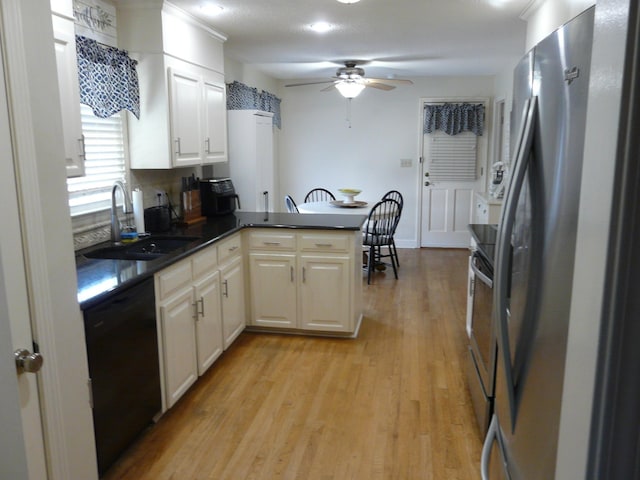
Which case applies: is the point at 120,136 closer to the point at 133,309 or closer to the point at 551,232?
the point at 133,309

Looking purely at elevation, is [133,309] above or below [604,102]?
below

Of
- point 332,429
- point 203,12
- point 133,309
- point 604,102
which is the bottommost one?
point 332,429

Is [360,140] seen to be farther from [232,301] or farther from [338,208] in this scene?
[232,301]

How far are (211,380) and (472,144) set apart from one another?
17.2 feet

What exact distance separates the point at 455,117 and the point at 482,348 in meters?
4.97

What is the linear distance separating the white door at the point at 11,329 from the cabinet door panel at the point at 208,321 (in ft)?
5.73

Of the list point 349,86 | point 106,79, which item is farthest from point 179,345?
point 349,86

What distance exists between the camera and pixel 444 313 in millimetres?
4555

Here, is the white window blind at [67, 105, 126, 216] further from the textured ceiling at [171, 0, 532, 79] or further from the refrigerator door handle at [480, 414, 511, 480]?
the refrigerator door handle at [480, 414, 511, 480]

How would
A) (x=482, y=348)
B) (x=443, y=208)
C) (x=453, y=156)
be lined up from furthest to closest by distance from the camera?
(x=443, y=208) → (x=453, y=156) → (x=482, y=348)

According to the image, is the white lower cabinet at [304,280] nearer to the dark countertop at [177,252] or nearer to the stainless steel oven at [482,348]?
the dark countertop at [177,252]

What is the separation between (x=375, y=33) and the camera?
422 centimetres

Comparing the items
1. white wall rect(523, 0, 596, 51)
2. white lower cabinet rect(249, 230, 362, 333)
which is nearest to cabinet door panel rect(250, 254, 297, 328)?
white lower cabinet rect(249, 230, 362, 333)

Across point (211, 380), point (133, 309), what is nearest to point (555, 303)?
point (133, 309)
